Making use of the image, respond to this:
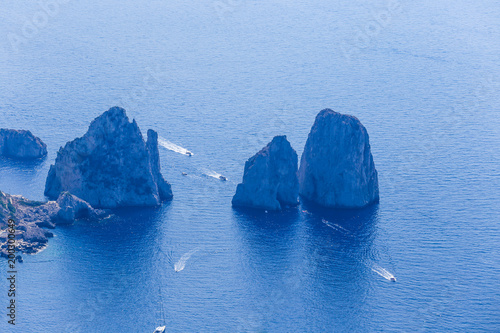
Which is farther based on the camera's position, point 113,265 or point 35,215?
point 35,215

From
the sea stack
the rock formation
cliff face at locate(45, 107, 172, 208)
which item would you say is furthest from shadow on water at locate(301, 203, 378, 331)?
the rock formation

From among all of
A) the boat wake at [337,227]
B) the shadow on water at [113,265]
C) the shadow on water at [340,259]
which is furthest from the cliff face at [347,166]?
the shadow on water at [113,265]

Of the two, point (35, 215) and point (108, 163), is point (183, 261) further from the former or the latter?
point (35, 215)

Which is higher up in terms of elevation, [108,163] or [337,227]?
[108,163]

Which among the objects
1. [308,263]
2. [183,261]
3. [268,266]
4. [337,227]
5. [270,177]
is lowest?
[183,261]

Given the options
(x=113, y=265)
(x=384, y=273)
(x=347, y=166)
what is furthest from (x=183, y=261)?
(x=347, y=166)

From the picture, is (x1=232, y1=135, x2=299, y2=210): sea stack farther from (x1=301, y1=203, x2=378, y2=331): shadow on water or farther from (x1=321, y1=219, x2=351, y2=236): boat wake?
(x1=321, y1=219, x2=351, y2=236): boat wake

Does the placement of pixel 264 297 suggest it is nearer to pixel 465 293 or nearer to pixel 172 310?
pixel 172 310

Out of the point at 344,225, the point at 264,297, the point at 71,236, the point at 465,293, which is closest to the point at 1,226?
the point at 71,236
